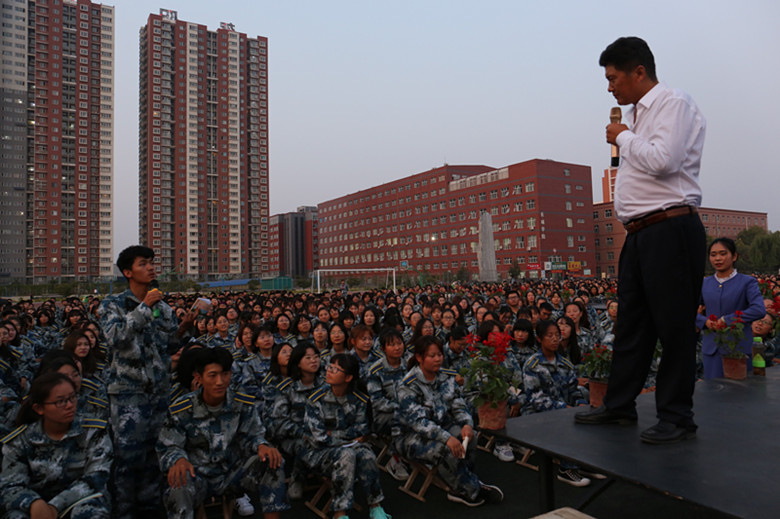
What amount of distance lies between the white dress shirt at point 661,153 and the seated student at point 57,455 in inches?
137

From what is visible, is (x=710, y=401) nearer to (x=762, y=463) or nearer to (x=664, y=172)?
(x=762, y=463)

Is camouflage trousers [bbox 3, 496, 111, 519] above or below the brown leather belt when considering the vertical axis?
below

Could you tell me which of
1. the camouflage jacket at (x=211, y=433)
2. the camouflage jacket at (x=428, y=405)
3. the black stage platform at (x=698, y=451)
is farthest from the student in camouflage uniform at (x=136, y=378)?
the black stage platform at (x=698, y=451)

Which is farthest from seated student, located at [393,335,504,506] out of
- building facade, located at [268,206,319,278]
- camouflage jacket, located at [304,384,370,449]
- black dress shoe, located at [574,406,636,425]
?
building facade, located at [268,206,319,278]

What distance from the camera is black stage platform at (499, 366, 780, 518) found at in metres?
1.50

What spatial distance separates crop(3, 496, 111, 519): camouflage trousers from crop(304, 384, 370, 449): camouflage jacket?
150cm

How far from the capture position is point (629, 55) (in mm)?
2199

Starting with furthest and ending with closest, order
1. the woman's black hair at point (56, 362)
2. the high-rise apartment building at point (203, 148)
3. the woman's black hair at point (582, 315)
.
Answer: the high-rise apartment building at point (203, 148) < the woman's black hair at point (582, 315) < the woman's black hair at point (56, 362)

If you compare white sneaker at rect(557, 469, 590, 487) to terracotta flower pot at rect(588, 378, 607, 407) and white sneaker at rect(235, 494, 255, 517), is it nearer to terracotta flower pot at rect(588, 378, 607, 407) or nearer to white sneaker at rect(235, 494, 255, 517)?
terracotta flower pot at rect(588, 378, 607, 407)

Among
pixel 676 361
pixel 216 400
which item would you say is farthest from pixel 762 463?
pixel 216 400

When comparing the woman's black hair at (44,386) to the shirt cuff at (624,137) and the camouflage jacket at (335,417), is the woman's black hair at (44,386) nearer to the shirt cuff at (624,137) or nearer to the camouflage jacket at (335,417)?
the camouflage jacket at (335,417)

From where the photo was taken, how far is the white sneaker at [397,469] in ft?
14.6

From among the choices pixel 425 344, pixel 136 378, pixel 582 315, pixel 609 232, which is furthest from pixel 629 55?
pixel 609 232

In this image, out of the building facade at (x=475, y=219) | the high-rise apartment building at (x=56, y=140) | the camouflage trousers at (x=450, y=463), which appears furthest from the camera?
the high-rise apartment building at (x=56, y=140)
